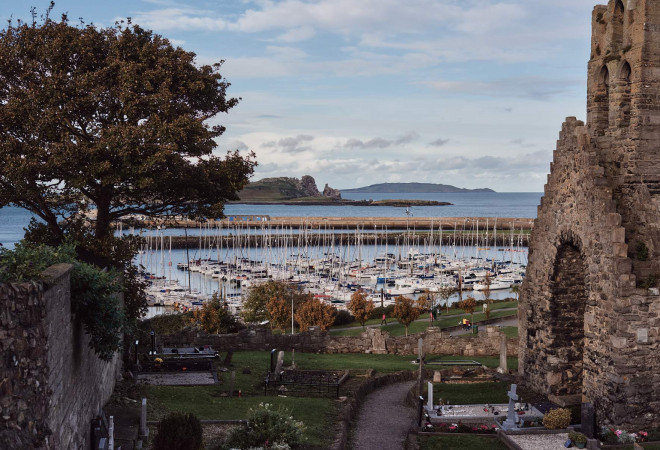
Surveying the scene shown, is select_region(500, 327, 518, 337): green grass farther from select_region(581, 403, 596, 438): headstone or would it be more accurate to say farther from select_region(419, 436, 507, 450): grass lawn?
select_region(419, 436, 507, 450): grass lawn

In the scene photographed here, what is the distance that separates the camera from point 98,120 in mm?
24266

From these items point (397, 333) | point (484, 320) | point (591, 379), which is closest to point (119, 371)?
point (591, 379)

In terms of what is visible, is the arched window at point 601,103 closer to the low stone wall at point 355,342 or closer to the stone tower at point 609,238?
the stone tower at point 609,238

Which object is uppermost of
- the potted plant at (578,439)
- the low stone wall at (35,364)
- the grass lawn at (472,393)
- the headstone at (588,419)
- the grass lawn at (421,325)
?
the low stone wall at (35,364)

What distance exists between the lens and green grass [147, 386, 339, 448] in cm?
1862

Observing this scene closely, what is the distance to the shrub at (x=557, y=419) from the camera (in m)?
18.6

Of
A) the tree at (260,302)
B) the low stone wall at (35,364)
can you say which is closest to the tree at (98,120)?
the low stone wall at (35,364)

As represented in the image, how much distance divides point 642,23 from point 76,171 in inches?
733

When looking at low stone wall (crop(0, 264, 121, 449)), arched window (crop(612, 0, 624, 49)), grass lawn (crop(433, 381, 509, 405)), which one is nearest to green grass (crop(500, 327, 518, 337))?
grass lawn (crop(433, 381, 509, 405))

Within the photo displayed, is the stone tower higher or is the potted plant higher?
the stone tower

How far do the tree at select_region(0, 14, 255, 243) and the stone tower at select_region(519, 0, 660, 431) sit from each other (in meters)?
12.7

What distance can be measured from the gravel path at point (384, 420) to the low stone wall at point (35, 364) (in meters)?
10.2

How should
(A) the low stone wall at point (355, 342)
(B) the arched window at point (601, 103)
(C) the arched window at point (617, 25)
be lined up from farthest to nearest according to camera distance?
1. (A) the low stone wall at point (355, 342)
2. (B) the arched window at point (601, 103)
3. (C) the arched window at point (617, 25)

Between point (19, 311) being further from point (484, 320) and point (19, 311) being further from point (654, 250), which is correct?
point (484, 320)
